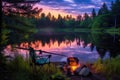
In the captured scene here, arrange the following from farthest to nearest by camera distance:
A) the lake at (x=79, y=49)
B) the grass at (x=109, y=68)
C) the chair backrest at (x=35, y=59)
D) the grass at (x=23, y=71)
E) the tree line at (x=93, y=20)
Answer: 1. the tree line at (x=93, y=20)
2. the lake at (x=79, y=49)
3. the grass at (x=109, y=68)
4. the chair backrest at (x=35, y=59)
5. the grass at (x=23, y=71)

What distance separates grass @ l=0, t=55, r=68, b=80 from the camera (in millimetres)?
12633

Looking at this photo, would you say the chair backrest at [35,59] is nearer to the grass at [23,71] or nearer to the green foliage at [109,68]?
the grass at [23,71]

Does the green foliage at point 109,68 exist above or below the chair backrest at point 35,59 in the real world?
below

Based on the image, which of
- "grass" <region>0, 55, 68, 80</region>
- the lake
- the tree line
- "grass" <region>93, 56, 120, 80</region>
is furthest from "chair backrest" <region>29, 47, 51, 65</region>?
the tree line

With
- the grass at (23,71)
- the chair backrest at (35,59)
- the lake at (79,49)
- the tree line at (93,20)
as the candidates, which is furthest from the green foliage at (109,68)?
the tree line at (93,20)

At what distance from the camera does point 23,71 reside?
45.1ft

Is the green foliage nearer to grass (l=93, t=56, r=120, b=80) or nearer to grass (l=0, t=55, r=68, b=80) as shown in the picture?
grass (l=93, t=56, r=120, b=80)


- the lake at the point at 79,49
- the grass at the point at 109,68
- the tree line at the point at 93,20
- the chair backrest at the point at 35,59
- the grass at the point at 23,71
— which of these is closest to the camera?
the grass at the point at 23,71

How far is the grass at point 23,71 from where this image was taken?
497 inches

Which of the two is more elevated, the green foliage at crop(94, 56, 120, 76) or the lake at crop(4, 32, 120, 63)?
the green foliage at crop(94, 56, 120, 76)

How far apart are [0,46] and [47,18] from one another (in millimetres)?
175471

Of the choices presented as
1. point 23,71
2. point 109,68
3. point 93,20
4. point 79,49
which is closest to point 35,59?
point 23,71

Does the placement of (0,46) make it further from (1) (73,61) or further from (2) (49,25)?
(2) (49,25)

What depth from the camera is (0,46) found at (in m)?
13.7
